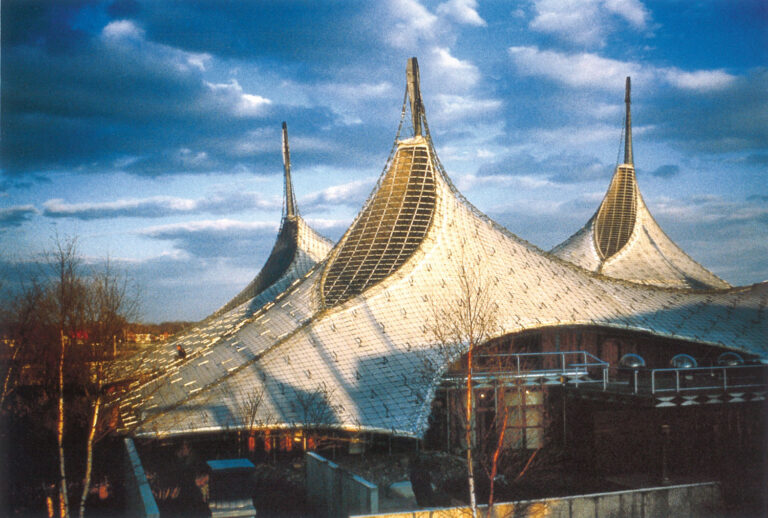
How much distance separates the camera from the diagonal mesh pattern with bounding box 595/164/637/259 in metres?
46.9

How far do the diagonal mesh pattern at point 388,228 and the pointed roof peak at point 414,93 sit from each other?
2.36ft

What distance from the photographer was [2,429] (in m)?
16.5

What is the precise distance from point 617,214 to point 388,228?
2833cm

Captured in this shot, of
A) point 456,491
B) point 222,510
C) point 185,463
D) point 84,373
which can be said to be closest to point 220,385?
point 185,463

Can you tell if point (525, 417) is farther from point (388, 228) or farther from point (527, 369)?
point (388, 228)

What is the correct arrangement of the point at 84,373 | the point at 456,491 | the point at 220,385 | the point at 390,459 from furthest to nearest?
the point at 220,385 < the point at 390,459 < the point at 456,491 < the point at 84,373

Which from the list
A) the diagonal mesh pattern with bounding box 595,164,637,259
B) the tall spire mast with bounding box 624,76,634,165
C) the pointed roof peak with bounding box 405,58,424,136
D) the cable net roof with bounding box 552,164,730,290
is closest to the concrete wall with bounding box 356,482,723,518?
the pointed roof peak with bounding box 405,58,424,136

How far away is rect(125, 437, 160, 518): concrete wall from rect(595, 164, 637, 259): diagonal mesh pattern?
37074mm

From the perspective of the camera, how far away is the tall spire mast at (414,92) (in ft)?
82.5

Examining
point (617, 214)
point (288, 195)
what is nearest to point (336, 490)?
point (288, 195)

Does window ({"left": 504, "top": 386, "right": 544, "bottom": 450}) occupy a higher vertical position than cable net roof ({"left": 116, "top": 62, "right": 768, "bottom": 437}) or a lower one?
lower

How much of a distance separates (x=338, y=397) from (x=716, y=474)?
29.7ft

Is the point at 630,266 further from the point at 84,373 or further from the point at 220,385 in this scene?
the point at 84,373

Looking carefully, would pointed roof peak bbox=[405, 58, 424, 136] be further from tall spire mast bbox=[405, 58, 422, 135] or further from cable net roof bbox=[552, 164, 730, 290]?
cable net roof bbox=[552, 164, 730, 290]
